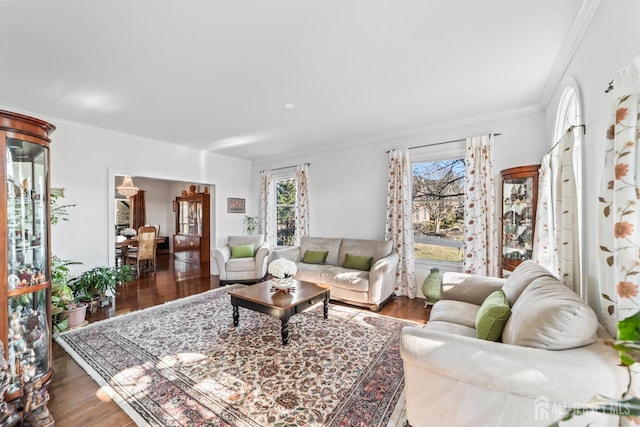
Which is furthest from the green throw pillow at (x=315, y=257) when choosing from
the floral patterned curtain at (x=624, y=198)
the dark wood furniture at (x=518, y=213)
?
the floral patterned curtain at (x=624, y=198)

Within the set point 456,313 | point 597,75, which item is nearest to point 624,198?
point 597,75

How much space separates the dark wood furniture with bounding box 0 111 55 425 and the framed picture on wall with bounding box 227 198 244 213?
400 cm

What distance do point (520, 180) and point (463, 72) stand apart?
152 cm

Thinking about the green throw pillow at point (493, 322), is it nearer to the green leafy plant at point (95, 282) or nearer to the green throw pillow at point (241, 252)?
the green throw pillow at point (241, 252)

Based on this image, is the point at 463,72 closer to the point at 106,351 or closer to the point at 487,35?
the point at 487,35

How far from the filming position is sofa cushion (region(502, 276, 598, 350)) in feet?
4.11

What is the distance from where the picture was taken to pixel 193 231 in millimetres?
7426

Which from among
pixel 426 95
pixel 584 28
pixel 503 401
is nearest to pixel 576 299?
pixel 503 401

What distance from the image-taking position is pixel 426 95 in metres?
3.04

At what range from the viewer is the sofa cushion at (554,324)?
1.25 meters

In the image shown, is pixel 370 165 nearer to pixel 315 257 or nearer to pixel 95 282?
pixel 315 257

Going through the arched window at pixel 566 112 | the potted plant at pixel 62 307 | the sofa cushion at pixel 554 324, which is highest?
the arched window at pixel 566 112

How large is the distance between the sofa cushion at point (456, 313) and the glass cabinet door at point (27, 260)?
9.97 ft

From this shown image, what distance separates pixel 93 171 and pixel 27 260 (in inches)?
110
